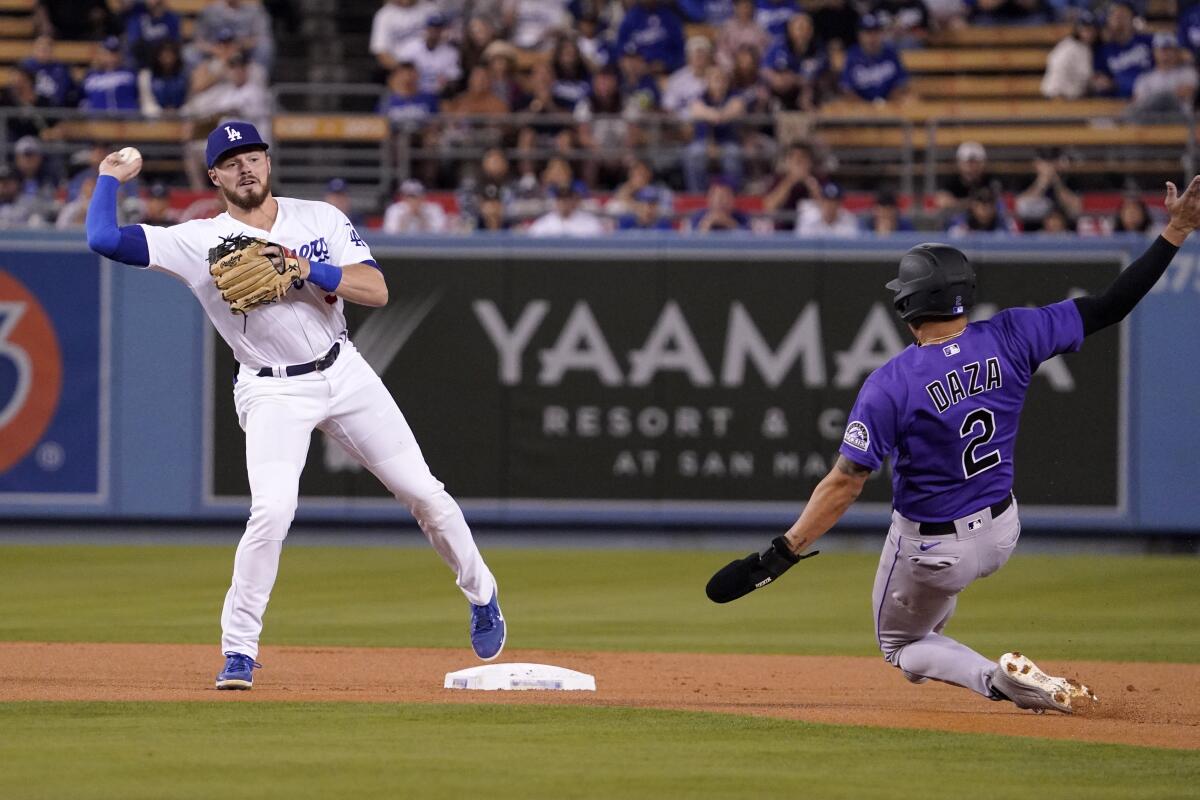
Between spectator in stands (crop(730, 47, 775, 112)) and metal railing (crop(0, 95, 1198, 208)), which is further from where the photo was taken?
spectator in stands (crop(730, 47, 775, 112))

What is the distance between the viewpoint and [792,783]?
5312mm

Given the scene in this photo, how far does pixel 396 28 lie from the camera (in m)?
17.3

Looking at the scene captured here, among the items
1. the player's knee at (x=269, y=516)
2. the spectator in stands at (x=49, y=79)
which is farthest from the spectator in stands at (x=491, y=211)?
the player's knee at (x=269, y=516)

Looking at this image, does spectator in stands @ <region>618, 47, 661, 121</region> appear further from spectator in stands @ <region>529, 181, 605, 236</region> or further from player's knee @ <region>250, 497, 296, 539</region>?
player's knee @ <region>250, 497, 296, 539</region>

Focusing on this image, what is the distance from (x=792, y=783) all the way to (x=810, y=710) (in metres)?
1.58

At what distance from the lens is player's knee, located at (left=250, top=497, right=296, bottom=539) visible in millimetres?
6914

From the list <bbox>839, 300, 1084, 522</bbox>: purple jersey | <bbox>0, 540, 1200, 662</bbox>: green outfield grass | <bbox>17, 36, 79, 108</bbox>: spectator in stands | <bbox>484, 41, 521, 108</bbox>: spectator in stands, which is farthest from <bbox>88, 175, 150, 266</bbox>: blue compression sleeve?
<bbox>17, 36, 79, 108</bbox>: spectator in stands

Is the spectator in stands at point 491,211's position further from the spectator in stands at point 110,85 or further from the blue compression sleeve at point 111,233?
the blue compression sleeve at point 111,233

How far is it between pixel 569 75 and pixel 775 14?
2566 millimetres

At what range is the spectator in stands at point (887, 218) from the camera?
13.7 meters

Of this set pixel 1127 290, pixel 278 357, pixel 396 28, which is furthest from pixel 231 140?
pixel 396 28

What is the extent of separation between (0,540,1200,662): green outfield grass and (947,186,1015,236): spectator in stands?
2506 mm

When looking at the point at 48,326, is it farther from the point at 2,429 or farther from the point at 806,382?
the point at 806,382

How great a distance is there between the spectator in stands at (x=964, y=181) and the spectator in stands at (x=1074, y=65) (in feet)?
9.20
